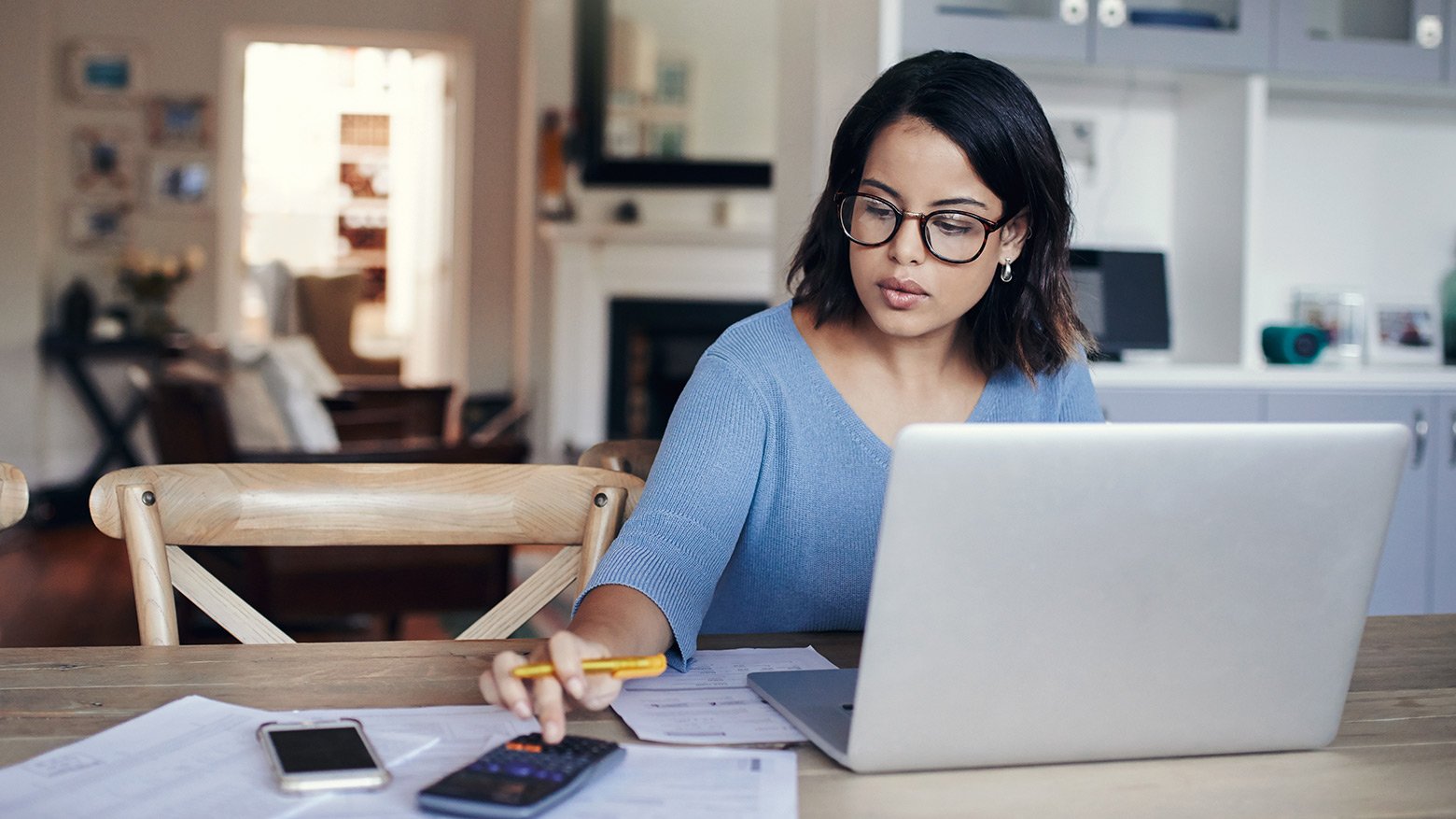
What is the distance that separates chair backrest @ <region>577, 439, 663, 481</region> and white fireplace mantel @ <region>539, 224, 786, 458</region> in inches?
169

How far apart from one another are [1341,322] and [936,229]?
2462mm

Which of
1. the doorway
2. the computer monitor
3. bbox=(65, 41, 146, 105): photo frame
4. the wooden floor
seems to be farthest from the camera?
the doorway

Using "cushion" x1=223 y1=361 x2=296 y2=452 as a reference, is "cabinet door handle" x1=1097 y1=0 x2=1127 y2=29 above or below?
above

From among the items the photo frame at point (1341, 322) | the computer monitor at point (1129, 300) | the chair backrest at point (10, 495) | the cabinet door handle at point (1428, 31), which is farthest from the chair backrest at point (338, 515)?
the cabinet door handle at point (1428, 31)

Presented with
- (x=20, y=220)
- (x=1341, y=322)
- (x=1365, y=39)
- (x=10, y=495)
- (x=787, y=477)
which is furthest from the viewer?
(x=20, y=220)

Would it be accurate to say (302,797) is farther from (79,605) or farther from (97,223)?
(97,223)

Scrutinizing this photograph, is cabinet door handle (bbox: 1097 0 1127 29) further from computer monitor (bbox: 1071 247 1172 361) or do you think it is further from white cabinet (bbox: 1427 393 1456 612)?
white cabinet (bbox: 1427 393 1456 612)

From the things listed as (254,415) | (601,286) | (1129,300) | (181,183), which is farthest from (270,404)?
(181,183)

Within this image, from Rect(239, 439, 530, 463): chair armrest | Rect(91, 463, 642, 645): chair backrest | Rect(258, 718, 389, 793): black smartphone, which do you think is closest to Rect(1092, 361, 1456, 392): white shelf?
Rect(239, 439, 530, 463): chair armrest

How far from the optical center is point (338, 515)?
4.13ft

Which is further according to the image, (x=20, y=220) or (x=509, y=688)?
(x=20, y=220)

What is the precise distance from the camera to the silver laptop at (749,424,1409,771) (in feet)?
2.45

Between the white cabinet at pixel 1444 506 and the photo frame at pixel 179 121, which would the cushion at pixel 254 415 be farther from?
the photo frame at pixel 179 121

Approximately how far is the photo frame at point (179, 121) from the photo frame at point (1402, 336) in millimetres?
5159
